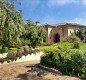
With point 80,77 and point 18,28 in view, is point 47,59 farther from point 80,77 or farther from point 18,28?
point 18,28

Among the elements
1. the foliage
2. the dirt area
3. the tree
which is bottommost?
the dirt area

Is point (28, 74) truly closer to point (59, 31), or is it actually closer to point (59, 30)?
point (59, 31)

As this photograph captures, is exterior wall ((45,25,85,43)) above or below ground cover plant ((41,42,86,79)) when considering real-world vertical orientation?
above

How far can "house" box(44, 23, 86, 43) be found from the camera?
189 feet

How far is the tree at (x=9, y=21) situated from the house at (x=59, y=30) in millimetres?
35612

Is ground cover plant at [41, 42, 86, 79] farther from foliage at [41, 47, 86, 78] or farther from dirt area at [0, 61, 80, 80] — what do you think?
dirt area at [0, 61, 80, 80]

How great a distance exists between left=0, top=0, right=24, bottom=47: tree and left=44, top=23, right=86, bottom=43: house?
35.6m

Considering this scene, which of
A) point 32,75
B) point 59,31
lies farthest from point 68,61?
point 59,31

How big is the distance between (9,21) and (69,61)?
23.1ft

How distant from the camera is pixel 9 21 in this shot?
21094 millimetres

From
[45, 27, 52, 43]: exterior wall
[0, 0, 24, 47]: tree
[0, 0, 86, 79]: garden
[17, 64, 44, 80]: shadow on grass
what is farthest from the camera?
[45, 27, 52, 43]: exterior wall

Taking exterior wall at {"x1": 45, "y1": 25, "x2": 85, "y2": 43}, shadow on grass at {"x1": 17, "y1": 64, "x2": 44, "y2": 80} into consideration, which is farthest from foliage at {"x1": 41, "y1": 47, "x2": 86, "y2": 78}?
exterior wall at {"x1": 45, "y1": 25, "x2": 85, "y2": 43}

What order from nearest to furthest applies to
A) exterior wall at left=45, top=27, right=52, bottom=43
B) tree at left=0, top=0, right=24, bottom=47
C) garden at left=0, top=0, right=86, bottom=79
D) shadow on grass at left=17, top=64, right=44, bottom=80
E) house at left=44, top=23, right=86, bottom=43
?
shadow on grass at left=17, top=64, right=44, bottom=80 → garden at left=0, top=0, right=86, bottom=79 → tree at left=0, top=0, right=24, bottom=47 → house at left=44, top=23, right=86, bottom=43 → exterior wall at left=45, top=27, right=52, bottom=43

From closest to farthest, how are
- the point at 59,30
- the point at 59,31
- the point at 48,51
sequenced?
the point at 48,51, the point at 59,31, the point at 59,30
